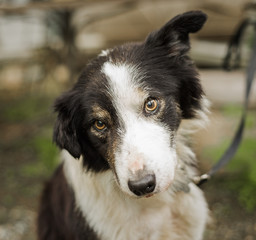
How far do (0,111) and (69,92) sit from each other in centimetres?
495

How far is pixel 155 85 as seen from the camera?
102 inches

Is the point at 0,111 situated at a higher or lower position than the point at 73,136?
lower

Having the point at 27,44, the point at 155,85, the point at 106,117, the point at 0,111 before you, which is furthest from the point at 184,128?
the point at 27,44

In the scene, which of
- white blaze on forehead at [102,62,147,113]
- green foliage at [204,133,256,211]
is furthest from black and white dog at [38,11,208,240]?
green foliage at [204,133,256,211]

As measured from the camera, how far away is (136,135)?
7.59ft

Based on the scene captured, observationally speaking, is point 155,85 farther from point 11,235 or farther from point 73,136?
point 11,235

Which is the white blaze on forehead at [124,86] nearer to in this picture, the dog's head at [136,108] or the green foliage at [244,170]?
the dog's head at [136,108]

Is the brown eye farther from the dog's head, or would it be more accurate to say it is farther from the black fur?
the black fur

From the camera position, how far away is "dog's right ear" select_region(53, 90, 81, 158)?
2.57 metres

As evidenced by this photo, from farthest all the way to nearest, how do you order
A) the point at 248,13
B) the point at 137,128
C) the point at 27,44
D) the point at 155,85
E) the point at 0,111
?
the point at 27,44
the point at 0,111
the point at 248,13
the point at 155,85
the point at 137,128

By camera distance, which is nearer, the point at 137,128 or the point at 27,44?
the point at 137,128

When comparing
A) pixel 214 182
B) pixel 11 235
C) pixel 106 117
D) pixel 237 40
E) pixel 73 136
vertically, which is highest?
pixel 237 40

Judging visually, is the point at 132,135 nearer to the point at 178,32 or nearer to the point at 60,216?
the point at 178,32

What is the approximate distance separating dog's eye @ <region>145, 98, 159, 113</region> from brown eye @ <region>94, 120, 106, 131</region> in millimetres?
319
